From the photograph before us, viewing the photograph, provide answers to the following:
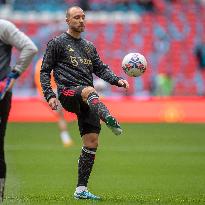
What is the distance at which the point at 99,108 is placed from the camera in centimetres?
829

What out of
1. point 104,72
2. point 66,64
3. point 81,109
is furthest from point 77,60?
point 81,109

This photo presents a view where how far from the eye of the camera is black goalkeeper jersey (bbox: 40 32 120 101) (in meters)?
8.73

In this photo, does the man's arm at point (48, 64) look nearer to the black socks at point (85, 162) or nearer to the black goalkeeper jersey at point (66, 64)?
the black goalkeeper jersey at point (66, 64)

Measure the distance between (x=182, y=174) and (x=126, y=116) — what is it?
1246 centimetres

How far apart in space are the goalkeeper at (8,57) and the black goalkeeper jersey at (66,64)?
1.17 metres

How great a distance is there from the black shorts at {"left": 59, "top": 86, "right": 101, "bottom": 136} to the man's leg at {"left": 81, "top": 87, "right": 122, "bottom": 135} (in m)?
0.12

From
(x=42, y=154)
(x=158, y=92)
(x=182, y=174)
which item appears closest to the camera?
(x=182, y=174)

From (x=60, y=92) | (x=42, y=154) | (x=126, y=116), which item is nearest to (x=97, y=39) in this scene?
(x=126, y=116)

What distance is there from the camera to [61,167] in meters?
12.7

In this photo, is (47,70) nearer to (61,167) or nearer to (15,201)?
(15,201)

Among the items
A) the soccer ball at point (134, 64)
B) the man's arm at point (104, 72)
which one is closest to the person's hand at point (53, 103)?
the man's arm at point (104, 72)

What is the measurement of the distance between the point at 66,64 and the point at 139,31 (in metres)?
26.3

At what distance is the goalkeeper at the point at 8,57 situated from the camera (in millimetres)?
7285

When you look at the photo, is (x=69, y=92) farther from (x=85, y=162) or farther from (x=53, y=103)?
(x=85, y=162)
